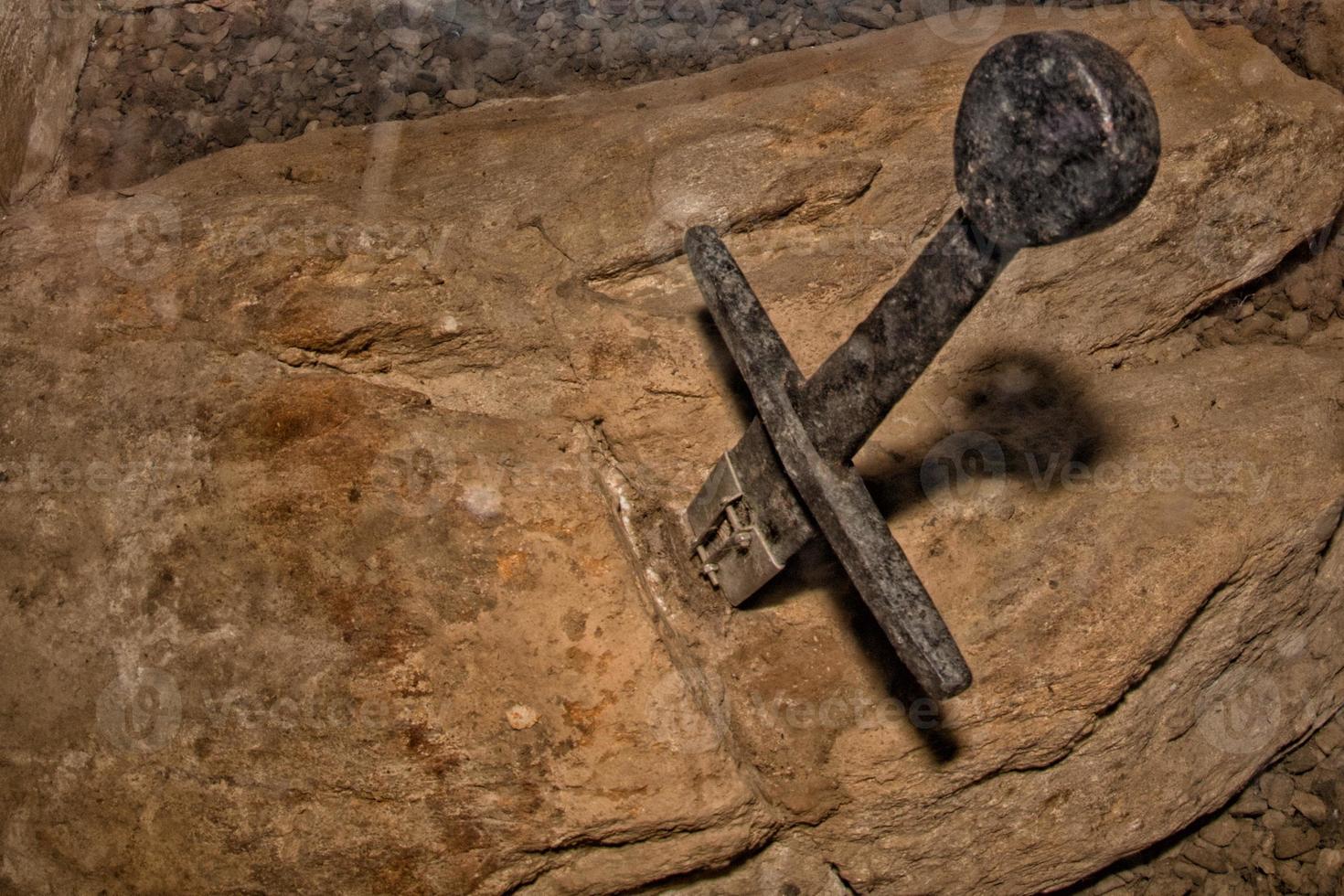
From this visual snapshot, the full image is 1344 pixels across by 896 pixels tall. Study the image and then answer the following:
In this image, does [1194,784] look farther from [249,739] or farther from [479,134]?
[479,134]

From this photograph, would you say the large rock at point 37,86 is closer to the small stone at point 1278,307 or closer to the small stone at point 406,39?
the small stone at point 406,39

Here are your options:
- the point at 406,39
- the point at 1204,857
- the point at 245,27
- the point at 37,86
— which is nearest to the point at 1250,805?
the point at 1204,857

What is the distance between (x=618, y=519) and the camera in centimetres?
298

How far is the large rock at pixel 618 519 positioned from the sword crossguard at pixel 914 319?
1.25 feet

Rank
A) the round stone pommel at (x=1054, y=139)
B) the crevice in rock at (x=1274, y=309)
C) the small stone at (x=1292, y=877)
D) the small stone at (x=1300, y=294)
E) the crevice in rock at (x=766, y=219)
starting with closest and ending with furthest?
the round stone pommel at (x=1054, y=139), the crevice in rock at (x=766, y=219), the crevice in rock at (x=1274, y=309), the small stone at (x=1292, y=877), the small stone at (x=1300, y=294)

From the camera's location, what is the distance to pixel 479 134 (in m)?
3.65

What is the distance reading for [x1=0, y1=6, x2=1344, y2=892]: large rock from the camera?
272cm

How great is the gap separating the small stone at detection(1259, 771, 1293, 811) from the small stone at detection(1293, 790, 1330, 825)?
0.06 ft

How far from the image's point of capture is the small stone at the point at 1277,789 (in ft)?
12.1

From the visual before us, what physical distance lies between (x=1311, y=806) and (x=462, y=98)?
327cm

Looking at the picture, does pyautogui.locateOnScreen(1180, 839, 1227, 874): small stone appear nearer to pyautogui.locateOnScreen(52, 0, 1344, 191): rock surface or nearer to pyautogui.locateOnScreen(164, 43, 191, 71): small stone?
pyautogui.locateOnScreen(52, 0, 1344, 191): rock surface

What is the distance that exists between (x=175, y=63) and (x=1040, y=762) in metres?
3.45

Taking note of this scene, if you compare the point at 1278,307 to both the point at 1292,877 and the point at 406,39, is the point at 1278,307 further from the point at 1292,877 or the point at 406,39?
the point at 406,39

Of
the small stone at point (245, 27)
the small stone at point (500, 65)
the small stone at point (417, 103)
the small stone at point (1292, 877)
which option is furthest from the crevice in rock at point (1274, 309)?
the small stone at point (245, 27)
